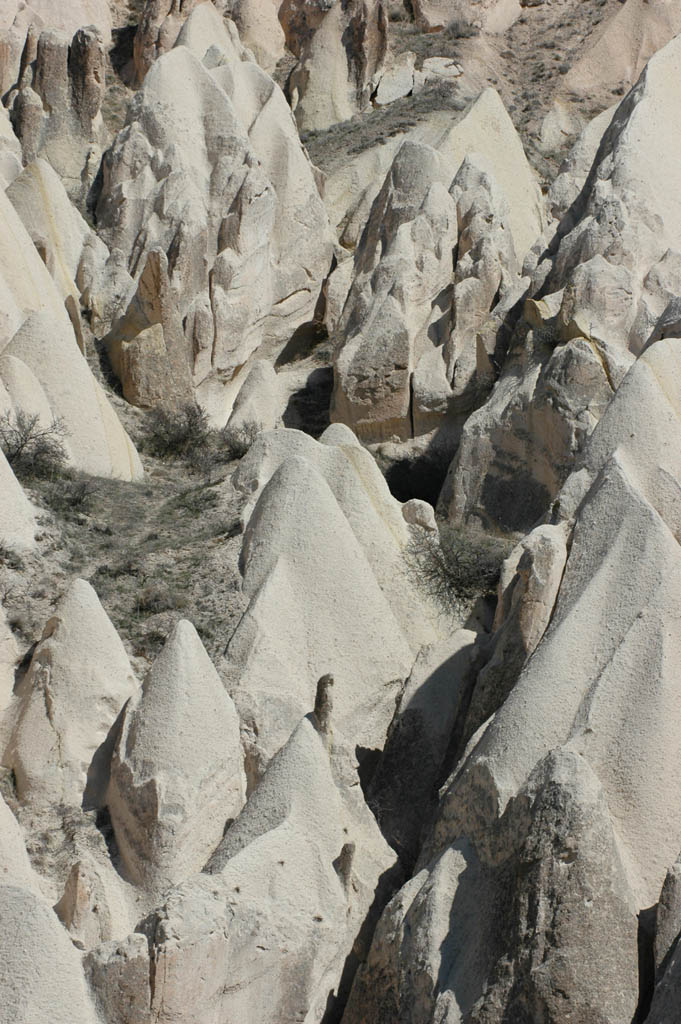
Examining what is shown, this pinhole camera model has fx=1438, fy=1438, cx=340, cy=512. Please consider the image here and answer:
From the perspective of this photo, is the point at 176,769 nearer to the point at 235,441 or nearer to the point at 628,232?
the point at 235,441

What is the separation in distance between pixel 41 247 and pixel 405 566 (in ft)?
39.5

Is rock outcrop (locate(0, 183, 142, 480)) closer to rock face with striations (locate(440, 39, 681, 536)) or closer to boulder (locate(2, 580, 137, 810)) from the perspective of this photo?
rock face with striations (locate(440, 39, 681, 536))

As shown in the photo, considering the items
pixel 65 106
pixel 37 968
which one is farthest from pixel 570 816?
pixel 65 106

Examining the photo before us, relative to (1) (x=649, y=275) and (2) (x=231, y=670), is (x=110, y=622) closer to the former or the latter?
(2) (x=231, y=670)

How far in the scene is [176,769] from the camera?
13.0 m

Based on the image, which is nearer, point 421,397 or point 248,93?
point 421,397

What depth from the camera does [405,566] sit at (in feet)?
54.4

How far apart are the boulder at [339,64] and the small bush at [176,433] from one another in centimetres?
1414

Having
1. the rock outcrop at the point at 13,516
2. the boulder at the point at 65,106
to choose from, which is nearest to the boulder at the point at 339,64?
the boulder at the point at 65,106

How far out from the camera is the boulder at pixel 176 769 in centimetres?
1283

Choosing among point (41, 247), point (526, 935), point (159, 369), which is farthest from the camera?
point (41, 247)

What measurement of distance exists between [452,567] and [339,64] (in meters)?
22.9

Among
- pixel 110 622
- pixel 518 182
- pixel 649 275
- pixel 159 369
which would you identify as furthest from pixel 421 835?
pixel 518 182

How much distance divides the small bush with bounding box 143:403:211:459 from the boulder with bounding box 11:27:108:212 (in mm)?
8495
